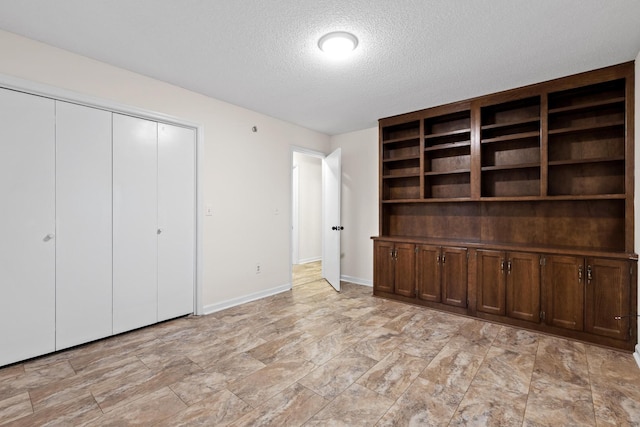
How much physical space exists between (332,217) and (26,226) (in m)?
3.56

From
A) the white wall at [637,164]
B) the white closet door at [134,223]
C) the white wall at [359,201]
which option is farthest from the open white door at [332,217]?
the white wall at [637,164]

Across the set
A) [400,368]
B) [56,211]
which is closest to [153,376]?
[56,211]

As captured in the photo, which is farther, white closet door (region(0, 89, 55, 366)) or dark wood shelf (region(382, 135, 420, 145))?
dark wood shelf (region(382, 135, 420, 145))

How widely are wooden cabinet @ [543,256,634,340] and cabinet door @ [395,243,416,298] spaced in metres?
1.37

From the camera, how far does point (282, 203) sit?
451 centimetres

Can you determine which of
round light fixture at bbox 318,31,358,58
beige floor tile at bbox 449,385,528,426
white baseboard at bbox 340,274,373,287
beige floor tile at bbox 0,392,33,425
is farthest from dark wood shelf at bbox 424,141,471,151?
beige floor tile at bbox 0,392,33,425

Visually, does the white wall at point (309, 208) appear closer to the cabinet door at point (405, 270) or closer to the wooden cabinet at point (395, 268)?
the wooden cabinet at point (395, 268)

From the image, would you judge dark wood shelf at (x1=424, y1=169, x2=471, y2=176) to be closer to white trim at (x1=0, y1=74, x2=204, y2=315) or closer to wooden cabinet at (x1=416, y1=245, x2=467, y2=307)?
wooden cabinet at (x1=416, y1=245, x2=467, y2=307)

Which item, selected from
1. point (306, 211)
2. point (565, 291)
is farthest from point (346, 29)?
point (306, 211)

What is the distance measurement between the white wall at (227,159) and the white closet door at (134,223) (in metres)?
0.33

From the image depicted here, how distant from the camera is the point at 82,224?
2676mm

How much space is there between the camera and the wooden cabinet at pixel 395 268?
388cm

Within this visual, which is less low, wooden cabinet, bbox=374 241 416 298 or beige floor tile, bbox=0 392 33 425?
wooden cabinet, bbox=374 241 416 298

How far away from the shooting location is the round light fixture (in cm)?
226
